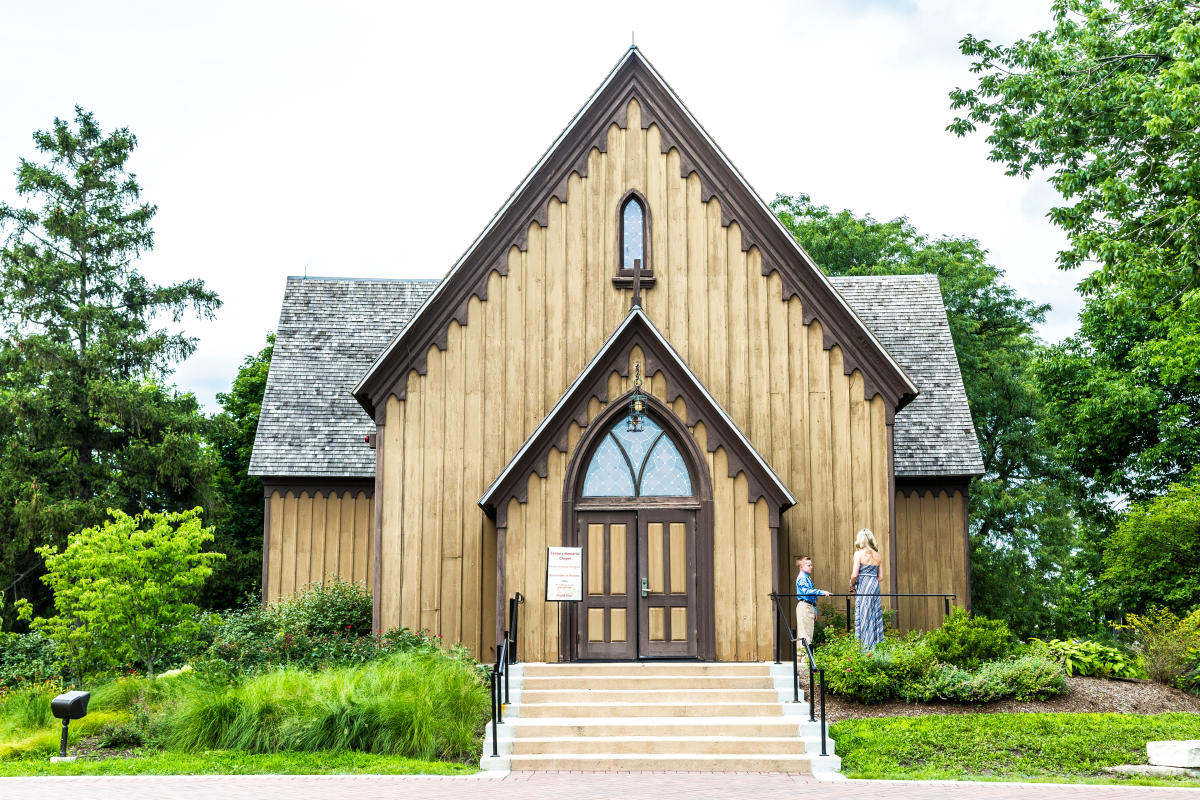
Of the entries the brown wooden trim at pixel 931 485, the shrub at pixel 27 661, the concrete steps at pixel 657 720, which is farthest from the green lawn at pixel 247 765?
the brown wooden trim at pixel 931 485

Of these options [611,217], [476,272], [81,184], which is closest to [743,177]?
[611,217]

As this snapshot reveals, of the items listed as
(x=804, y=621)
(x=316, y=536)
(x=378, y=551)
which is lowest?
(x=804, y=621)

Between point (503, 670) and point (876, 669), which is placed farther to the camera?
point (876, 669)

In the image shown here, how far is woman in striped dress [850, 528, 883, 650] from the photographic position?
15484 millimetres

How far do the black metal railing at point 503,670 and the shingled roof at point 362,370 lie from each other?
604 cm

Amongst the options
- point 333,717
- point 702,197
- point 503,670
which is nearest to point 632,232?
point 702,197

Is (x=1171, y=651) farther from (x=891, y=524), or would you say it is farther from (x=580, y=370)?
(x=580, y=370)

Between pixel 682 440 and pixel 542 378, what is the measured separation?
285 centimetres

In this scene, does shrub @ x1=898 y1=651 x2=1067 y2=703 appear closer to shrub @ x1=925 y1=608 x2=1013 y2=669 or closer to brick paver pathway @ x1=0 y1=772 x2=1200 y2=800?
shrub @ x1=925 y1=608 x2=1013 y2=669

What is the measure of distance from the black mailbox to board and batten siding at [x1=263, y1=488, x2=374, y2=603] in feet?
25.1

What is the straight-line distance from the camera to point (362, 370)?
22266 millimetres

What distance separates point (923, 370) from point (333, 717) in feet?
44.4

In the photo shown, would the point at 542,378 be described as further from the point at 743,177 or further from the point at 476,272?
the point at 743,177

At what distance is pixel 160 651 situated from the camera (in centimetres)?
1730
